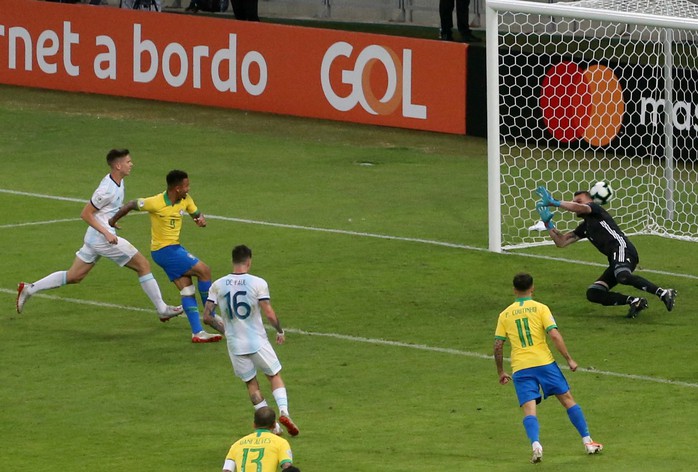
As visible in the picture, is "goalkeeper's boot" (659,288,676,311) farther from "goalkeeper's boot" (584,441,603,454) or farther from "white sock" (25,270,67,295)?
"white sock" (25,270,67,295)

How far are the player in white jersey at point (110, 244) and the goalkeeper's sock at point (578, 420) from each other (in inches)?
240

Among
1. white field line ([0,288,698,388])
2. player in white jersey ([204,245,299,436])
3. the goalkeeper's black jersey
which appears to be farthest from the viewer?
the goalkeeper's black jersey

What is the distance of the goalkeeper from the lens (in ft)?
60.8

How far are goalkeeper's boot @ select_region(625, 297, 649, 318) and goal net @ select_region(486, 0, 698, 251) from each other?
160 inches

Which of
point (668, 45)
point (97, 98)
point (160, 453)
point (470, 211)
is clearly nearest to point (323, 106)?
point (97, 98)

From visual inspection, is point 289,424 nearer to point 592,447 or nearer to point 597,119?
point 592,447

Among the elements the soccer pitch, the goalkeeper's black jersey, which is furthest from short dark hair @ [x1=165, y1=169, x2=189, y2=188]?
the goalkeeper's black jersey

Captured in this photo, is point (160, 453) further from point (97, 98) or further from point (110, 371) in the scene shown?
point (97, 98)

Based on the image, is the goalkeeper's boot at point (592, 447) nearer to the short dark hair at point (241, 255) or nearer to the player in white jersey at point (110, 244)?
the short dark hair at point (241, 255)

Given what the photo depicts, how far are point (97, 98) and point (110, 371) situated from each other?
Result: 1939cm

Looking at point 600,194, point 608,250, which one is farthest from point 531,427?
point 600,194

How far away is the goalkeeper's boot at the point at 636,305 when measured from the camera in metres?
18.5

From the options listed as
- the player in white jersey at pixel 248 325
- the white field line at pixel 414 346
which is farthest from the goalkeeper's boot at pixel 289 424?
the white field line at pixel 414 346

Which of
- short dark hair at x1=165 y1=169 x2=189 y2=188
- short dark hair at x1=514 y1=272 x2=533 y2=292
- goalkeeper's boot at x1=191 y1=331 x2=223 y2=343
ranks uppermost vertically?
short dark hair at x1=165 y1=169 x2=189 y2=188
